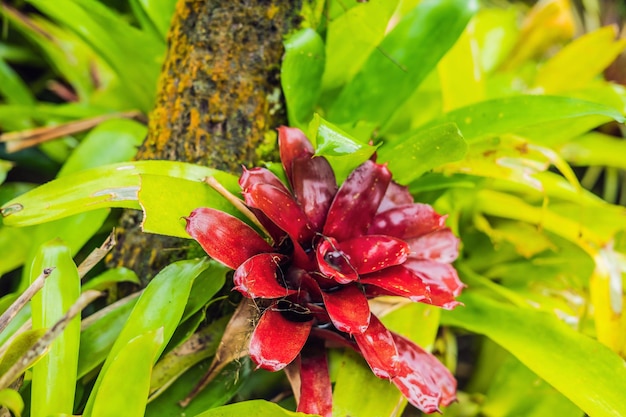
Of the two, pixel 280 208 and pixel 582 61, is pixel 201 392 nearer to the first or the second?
pixel 280 208

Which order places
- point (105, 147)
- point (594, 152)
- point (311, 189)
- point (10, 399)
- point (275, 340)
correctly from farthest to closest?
point (594, 152)
point (105, 147)
point (311, 189)
point (275, 340)
point (10, 399)

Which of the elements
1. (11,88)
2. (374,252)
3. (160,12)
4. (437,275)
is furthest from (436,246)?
(11,88)

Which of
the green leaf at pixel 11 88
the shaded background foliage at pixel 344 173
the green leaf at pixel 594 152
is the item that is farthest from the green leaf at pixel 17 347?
the green leaf at pixel 594 152

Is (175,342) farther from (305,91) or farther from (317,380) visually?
(305,91)

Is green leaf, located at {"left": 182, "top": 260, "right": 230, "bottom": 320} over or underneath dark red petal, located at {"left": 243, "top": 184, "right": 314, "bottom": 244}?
underneath

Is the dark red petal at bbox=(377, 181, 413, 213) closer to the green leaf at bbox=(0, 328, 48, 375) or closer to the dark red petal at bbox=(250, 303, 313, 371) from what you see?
the dark red petal at bbox=(250, 303, 313, 371)

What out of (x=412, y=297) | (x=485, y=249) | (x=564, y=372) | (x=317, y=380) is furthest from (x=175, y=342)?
(x=485, y=249)

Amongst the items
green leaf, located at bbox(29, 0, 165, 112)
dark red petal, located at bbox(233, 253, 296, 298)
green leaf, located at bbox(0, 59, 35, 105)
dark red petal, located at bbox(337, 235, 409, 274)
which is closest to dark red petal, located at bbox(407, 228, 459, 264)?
dark red petal, located at bbox(337, 235, 409, 274)

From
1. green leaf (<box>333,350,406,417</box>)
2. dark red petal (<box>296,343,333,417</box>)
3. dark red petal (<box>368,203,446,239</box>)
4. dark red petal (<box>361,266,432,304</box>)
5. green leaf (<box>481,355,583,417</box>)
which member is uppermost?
dark red petal (<box>368,203,446,239</box>)
